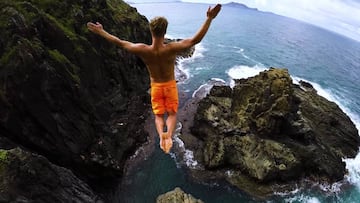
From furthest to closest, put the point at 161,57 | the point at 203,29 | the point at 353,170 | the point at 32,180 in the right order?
the point at 353,170 → the point at 32,180 → the point at 161,57 → the point at 203,29

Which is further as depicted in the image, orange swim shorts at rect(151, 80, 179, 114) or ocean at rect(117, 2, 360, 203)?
ocean at rect(117, 2, 360, 203)

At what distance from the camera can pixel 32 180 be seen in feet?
66.4

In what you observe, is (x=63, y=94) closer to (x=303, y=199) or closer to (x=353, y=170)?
(x=303, y=199)

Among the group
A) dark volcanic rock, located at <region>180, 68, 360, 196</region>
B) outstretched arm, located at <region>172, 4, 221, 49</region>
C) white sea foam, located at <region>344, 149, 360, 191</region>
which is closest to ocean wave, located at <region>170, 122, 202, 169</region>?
dark volcanic rock, located at <region>180, 68, 360, 196</region>

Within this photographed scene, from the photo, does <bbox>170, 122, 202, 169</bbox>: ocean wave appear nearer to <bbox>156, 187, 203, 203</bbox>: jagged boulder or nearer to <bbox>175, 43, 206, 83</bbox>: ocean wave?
<bbox>156, 187, 203, 203</bbox>: jagged boulder

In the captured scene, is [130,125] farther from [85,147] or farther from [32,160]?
[32,160]

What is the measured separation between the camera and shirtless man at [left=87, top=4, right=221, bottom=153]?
23.2 feet

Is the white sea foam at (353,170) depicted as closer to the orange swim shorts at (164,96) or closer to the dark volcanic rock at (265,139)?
the dark volcanic rock at (265,139)

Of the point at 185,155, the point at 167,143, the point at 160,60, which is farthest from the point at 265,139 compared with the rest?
the point at 160,60

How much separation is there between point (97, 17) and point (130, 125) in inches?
462

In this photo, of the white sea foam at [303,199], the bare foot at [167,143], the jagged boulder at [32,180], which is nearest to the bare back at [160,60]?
the bare foot at [167,143]

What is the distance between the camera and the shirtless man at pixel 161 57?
706 centimetres

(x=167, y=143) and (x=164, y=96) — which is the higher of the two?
(x=164, y=96)

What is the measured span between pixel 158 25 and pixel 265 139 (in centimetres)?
2990
